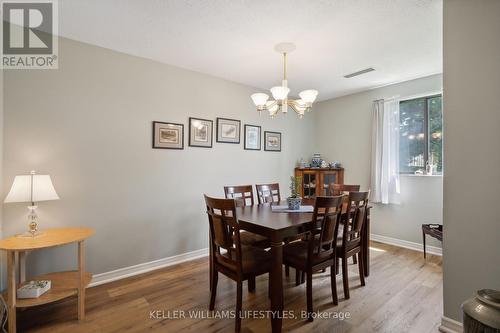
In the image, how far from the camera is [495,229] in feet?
5.33

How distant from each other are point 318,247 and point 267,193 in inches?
54.0

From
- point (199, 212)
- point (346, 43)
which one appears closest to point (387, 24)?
point (346, 43)

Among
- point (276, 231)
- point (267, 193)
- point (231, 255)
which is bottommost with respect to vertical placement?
point (231, 255)

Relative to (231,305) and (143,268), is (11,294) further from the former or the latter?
(231,305)

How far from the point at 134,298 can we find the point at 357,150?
403 cm

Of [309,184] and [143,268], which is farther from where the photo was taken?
[309,184]

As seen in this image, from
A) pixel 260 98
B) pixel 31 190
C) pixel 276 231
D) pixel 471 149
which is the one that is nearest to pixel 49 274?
pixel 31 190

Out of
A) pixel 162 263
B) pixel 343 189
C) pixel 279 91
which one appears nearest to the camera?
pixel 279 91

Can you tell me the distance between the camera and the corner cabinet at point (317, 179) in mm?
4355

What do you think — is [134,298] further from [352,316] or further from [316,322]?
[352,316]

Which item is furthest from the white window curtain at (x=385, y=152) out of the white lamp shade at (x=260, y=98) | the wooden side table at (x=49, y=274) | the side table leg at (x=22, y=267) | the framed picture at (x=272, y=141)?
the side table leg at (x=22, y=267)

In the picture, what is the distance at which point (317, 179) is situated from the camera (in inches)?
172

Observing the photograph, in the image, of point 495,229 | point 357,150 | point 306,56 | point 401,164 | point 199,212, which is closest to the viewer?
point 495,229

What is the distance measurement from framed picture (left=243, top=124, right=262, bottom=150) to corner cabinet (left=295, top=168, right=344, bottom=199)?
1052 mm
